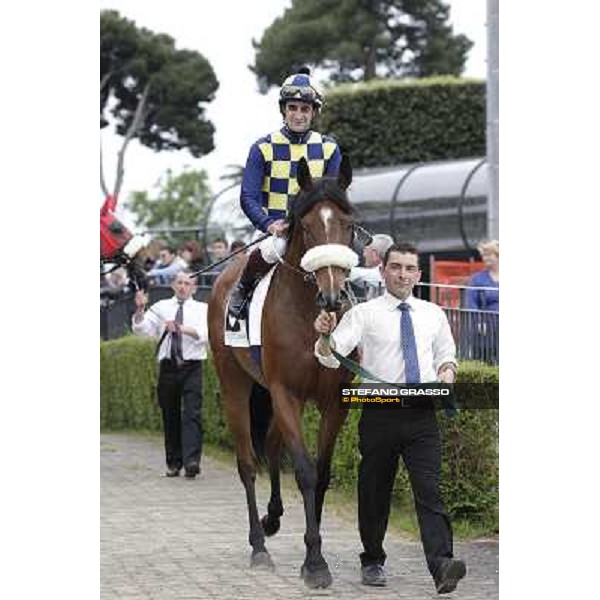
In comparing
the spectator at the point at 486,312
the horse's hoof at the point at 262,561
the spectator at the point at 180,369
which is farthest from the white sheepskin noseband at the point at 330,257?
the spectator at the point at 180,369

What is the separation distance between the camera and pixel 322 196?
8484 millimetres

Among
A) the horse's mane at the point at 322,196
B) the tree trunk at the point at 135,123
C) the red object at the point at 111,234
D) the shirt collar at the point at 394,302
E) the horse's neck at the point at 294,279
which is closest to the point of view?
the shirt collar at the point at 394,302

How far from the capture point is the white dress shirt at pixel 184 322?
43.0 ft

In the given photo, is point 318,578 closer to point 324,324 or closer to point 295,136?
point 324,324

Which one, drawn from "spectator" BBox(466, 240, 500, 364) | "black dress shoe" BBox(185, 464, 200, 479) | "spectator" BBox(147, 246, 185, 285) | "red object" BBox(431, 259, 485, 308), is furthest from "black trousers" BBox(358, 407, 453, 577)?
"spectator" BBox(147, 246, 185, 285)

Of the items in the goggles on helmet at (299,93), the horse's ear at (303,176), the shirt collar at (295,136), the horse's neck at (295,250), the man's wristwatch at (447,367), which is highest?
the goggles on helmet at (299,93)

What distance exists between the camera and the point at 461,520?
10.4 meters

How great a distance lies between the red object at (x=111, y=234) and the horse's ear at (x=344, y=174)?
3882 mm

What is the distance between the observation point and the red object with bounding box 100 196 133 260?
1240 cm

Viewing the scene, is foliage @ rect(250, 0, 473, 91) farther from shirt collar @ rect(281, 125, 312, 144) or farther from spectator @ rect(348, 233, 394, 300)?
shirt collar @ rect(281, 125, 312, 144)

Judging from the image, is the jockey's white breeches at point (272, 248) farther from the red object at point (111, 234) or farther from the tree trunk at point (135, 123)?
the tree trunk at point (135, 123)
